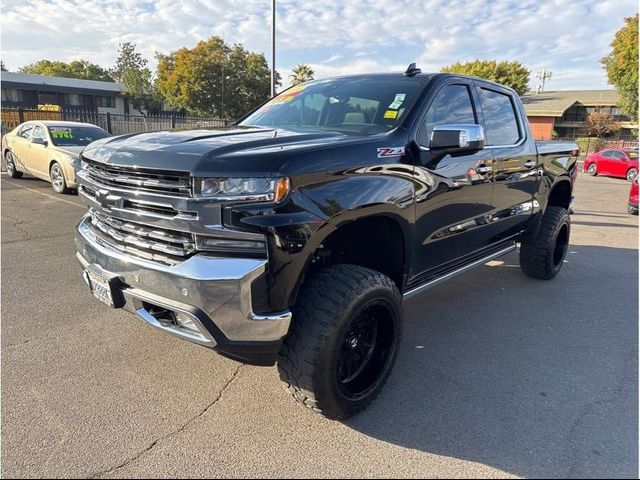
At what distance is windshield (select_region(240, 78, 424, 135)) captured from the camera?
326cm

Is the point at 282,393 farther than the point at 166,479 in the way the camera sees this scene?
Yes

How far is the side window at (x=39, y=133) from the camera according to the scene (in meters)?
10.2

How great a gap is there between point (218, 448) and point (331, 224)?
51.2 inches

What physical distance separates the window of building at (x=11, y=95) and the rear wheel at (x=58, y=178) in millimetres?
44666

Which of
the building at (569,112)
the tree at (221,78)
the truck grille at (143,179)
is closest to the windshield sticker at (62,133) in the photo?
the truck grille at (143,179)

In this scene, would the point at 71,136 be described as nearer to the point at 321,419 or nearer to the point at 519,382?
the point at 321,419

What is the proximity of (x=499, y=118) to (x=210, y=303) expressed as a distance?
335cm

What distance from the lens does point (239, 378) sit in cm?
313

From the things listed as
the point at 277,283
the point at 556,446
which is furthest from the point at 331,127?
the point at 556,446

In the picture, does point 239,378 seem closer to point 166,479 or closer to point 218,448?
point 218,448

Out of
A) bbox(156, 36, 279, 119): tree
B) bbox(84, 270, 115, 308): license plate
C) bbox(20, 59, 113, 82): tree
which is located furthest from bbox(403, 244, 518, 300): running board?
bbox(20, 59, 113, 82): tree

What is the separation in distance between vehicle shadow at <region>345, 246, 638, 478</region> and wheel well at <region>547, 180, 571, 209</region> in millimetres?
1099

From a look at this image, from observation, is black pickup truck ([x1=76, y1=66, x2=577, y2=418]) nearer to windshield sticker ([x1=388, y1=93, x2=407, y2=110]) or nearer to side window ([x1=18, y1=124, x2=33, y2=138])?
windshield sticker ([x1=388, y1=93, x2=407, y2=110])

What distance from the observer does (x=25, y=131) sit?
36.4 feet
